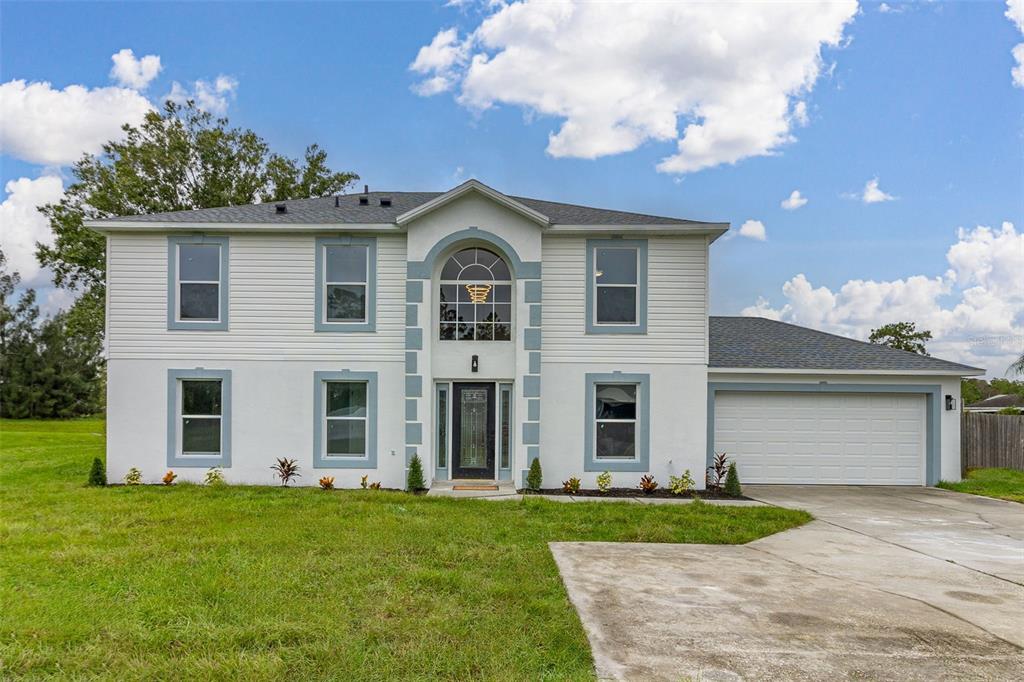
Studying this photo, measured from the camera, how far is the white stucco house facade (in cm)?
1062

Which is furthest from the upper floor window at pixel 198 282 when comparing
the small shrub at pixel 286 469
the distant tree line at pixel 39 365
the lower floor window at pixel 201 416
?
the distant tree line at pixel 39 365

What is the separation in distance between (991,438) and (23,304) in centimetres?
5003

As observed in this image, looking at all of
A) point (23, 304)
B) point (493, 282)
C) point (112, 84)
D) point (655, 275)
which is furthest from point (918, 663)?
point (23, 304)

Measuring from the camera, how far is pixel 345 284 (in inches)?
430

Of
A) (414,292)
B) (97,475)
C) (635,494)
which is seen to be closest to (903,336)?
(635,494)

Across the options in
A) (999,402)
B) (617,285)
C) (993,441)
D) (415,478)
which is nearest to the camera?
(415,478)

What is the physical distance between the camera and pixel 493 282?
11.0m

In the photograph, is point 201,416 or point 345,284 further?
point 345,284

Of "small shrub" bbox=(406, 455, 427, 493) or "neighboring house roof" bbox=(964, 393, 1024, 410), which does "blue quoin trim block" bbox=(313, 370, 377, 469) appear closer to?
"small shrub" bbox=(406, 455, 427, 493)

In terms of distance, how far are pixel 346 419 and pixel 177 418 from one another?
3227 mm

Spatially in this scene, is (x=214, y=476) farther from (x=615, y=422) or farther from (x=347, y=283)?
(x=615, y=422)

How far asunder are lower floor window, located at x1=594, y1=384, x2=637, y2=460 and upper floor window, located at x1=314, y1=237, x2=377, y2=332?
15.5ft

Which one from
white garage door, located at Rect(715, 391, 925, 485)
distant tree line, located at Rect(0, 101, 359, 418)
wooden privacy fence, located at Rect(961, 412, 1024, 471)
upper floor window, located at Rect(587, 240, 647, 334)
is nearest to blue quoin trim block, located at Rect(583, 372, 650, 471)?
upper floor window, located at Rect(587, 240, 647, 334)

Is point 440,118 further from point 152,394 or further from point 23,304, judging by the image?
point 23,304
